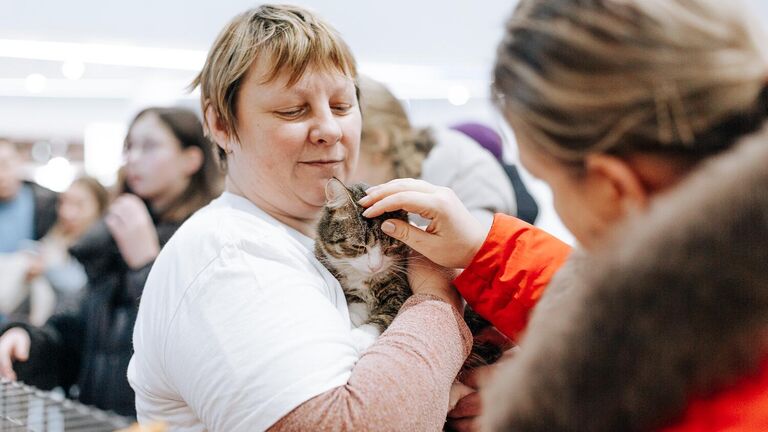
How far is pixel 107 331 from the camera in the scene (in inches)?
66.4

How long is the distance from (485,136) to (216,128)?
1864 mm

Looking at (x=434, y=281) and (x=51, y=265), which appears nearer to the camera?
(x=434, y=281)

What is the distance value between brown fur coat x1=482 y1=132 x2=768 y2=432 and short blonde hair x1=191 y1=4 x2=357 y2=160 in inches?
22.6

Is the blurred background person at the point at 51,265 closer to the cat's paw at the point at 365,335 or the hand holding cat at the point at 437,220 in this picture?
the cat's paw at the point at 365,335

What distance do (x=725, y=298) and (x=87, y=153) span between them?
5.26 metres

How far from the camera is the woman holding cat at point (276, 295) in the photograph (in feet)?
2.64

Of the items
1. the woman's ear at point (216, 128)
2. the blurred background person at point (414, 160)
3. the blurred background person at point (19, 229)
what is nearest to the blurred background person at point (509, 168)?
the blurred background person at point (414, 160)

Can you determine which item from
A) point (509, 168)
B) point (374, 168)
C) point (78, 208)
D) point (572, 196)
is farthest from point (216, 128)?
point (78, 208)

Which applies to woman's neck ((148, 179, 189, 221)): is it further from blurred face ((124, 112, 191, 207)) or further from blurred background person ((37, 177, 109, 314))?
blurred background person ((37, 177, 109, 314))

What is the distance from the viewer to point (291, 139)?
1.01 meters

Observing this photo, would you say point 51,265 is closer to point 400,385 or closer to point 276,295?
point 276,295

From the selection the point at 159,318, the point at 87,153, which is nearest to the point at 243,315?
the point at 159,318

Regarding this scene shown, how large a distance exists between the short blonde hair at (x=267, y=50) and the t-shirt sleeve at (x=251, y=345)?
257mm

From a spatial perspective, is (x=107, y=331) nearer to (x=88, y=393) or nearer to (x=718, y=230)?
Answer: (x=88, y=393)
